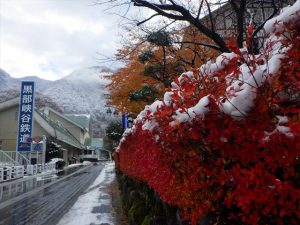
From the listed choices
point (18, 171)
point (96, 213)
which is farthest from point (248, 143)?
point (18, 171)

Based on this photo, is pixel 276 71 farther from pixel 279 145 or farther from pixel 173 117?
pixel 173 117

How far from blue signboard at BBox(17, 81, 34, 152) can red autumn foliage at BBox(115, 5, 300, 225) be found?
30752mm

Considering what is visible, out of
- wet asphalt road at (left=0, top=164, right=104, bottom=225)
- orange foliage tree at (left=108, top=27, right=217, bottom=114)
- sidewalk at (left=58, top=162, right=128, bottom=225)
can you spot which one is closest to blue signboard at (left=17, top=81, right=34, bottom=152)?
orange foliage tree at (left=108, top=27, right=217, bottom=114)

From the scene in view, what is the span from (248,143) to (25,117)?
3261cm

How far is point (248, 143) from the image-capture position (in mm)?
2418

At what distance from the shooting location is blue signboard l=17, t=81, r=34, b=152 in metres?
32.2

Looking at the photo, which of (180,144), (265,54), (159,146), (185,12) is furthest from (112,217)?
(265,54)

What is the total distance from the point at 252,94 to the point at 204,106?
37 cm

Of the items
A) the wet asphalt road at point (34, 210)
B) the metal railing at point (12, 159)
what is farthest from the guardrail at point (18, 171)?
the wet asphalt road at point (34, 210)

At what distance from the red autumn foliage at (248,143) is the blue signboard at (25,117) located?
3075 centimetres

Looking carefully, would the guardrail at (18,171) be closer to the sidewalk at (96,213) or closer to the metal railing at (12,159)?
the metal railing at (12,159)

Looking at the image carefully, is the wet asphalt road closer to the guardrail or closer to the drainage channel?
the drainage channel

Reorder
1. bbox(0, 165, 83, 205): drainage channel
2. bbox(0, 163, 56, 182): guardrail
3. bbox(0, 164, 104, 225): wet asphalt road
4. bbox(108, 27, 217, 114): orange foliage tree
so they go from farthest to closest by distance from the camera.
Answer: bbox(0, 163, 56, 182): guardrail → bbox(0, 165, 83, 205): drainage channel → bbox(108, 27, 217, 114): orange foliage tree → bbox(0, 164, 104, 225): wet asphalt road

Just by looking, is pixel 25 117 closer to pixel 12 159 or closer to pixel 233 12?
pixel 12 159
